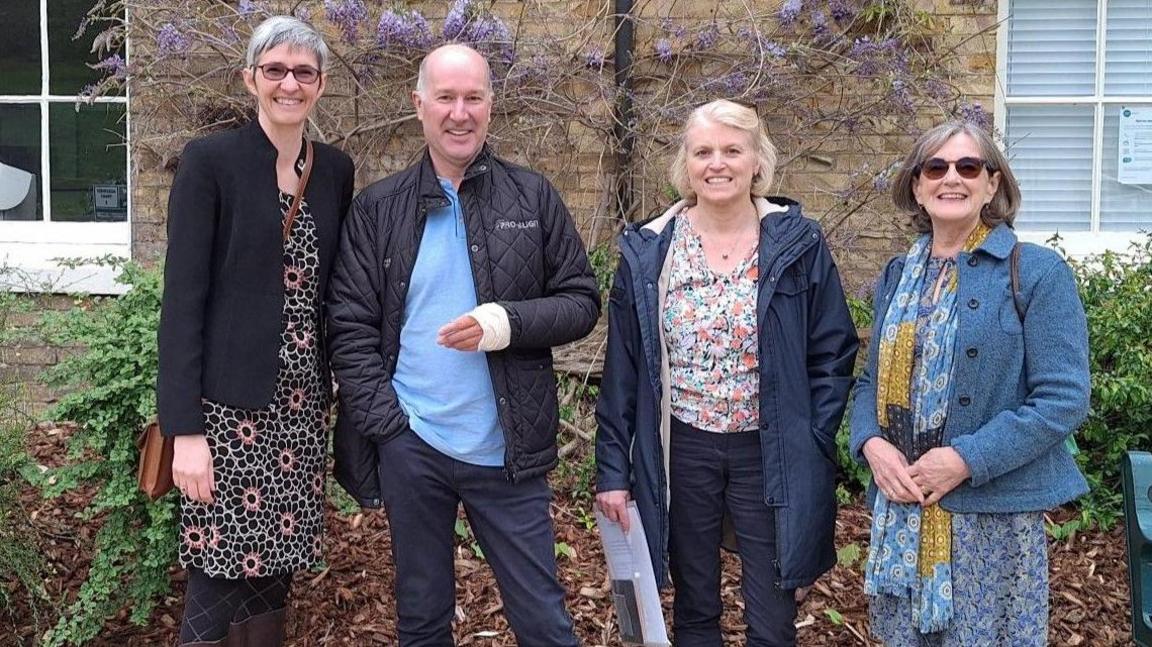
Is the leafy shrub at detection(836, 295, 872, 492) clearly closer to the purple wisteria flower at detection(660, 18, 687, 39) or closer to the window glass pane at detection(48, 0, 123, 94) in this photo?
the purple wisteria flower at detection(660, 18, 687, 39)

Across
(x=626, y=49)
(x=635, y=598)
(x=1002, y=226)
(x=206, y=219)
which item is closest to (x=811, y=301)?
(x=1002, y=226)

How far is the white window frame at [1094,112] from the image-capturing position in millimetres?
6242

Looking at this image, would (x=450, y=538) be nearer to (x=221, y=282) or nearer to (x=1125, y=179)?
(x=221, y=282)

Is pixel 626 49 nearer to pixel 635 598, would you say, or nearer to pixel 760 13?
pixel 760 13

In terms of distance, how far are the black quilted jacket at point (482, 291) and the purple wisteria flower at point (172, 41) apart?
10.9ft

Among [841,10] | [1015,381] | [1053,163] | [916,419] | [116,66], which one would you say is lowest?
[916,419]

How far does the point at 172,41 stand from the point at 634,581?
4.10 m

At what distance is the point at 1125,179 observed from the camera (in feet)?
20.9

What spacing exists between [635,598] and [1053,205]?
432 cm

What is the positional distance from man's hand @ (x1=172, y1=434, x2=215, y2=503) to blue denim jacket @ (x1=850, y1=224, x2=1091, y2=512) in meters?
1.81

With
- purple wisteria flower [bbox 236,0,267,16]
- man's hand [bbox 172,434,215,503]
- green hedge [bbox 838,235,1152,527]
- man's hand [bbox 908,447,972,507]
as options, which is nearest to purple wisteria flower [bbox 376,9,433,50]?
purple wisteria flower [bbox 236,0,267,16]

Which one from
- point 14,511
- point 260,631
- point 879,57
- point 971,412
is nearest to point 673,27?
point 879,57

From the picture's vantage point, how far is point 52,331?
389 centimetres

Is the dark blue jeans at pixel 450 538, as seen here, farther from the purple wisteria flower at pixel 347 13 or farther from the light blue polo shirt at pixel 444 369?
the purple wisteria flower at pixel 347 13
